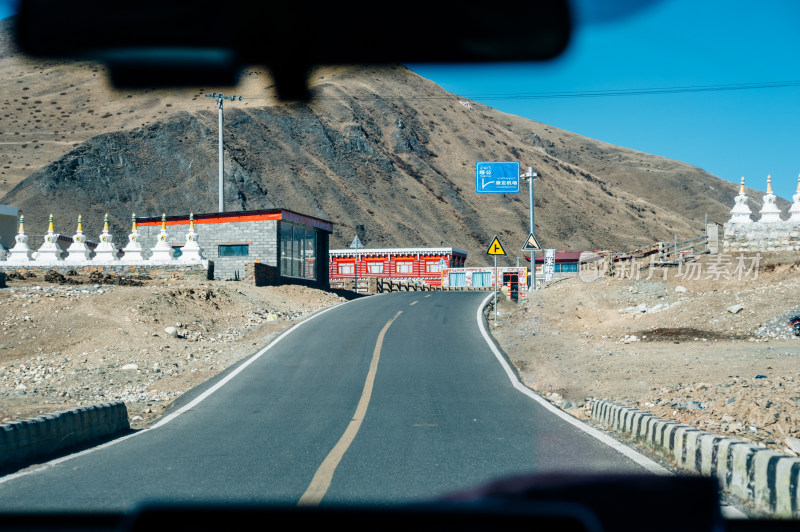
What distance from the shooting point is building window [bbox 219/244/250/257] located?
3891 cm

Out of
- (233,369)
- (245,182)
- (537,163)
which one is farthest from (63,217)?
(537,163)

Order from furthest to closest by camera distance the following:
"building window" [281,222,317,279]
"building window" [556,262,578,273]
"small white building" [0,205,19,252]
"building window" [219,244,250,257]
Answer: "building window" [556,262,578,273] < "small white building" [0,205,19,252] < "building window" [281,222,317,279] < "building window" [219,244,250,257]

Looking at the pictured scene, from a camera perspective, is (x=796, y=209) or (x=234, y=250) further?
(x=234, y=250)

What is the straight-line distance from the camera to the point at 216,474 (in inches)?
285

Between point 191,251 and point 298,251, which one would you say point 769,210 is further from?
point 191,251

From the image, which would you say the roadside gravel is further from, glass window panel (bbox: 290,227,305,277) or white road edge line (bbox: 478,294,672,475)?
glass window panel (bbox: 290,227,305,277)

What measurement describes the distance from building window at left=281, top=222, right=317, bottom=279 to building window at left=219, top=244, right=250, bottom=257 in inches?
79.2

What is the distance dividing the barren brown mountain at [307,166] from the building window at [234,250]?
37.2 meters

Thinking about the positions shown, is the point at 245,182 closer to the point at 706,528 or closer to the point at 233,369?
the point at 233,369

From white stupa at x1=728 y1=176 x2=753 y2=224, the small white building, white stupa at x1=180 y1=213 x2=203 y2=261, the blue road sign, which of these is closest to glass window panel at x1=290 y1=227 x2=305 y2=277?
white stupa at x1=180 y1=213 x2=203 y2=261

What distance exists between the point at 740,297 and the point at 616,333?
15.6 feet

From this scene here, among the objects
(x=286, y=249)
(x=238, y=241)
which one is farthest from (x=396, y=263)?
(x=238, y=241)

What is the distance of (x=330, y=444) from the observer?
350 inches

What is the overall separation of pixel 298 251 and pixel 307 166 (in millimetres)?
60257
